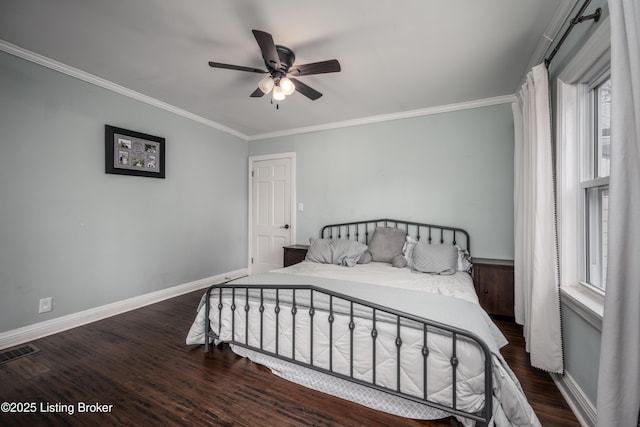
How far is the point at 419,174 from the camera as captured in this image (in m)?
3.53

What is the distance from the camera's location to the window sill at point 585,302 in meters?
1.36

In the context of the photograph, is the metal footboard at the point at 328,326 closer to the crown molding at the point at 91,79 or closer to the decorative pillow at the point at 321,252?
the decorative pillow at the point at 321,252

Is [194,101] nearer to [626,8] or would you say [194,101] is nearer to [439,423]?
[626,8]

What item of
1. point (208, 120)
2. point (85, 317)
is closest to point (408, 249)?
point (208, 120)

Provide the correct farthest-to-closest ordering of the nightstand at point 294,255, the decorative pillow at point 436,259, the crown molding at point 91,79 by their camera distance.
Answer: the nightstand at point 294,255 < the decorative pillow at point 436,259 < the crown molding at point 91,79

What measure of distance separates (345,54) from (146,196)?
2.86 metres

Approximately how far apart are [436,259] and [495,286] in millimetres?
735

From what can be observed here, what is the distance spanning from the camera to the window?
5.23 feet

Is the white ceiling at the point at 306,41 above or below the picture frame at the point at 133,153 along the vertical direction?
above

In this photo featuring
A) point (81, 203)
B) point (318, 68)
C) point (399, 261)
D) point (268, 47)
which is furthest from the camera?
point (399, 261)

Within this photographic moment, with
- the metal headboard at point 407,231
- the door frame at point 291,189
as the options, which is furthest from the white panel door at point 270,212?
the metal headboard at point 407,231

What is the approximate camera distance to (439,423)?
149 centimetres

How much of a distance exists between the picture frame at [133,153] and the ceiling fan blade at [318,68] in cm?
221

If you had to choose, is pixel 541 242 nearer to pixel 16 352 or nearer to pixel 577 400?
pixel 577 400
